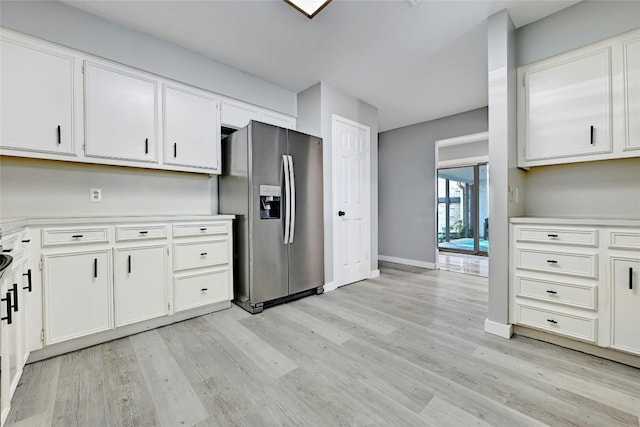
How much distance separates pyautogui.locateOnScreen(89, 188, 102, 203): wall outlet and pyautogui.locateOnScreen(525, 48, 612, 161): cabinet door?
3805mm

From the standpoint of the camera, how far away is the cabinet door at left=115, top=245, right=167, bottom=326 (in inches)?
79.5

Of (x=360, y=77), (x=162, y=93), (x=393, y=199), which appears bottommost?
(x=393, y=199)

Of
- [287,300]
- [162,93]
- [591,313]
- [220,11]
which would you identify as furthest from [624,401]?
[162,93]

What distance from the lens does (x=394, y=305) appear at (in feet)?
9.04

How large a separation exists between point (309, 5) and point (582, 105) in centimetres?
225

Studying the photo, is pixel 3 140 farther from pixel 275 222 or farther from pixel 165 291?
pixel 275 222

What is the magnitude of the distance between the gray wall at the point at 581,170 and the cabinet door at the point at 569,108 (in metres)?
0.16

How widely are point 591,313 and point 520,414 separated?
1074 mm

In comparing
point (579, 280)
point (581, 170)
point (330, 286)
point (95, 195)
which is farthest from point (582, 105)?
point (95, 195)

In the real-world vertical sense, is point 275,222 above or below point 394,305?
above

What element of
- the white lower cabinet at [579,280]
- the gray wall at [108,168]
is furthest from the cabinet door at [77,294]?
the white lower cabinet at [579,280]

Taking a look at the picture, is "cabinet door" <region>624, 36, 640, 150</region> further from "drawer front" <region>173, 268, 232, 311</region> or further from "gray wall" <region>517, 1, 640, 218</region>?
"drawer front" <region>173, 268, 232, 311</region>

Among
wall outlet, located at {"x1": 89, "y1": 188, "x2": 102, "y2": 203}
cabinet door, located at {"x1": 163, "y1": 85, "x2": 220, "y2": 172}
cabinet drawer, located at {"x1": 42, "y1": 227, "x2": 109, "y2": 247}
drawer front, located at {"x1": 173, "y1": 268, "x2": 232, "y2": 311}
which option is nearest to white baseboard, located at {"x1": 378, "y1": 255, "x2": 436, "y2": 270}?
drawer front, located at {"x1": 173, "y1": 268, "x2": 232, "y2": 311}

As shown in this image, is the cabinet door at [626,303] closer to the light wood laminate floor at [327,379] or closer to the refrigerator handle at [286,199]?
the light wood laminate floor at [327,379]
